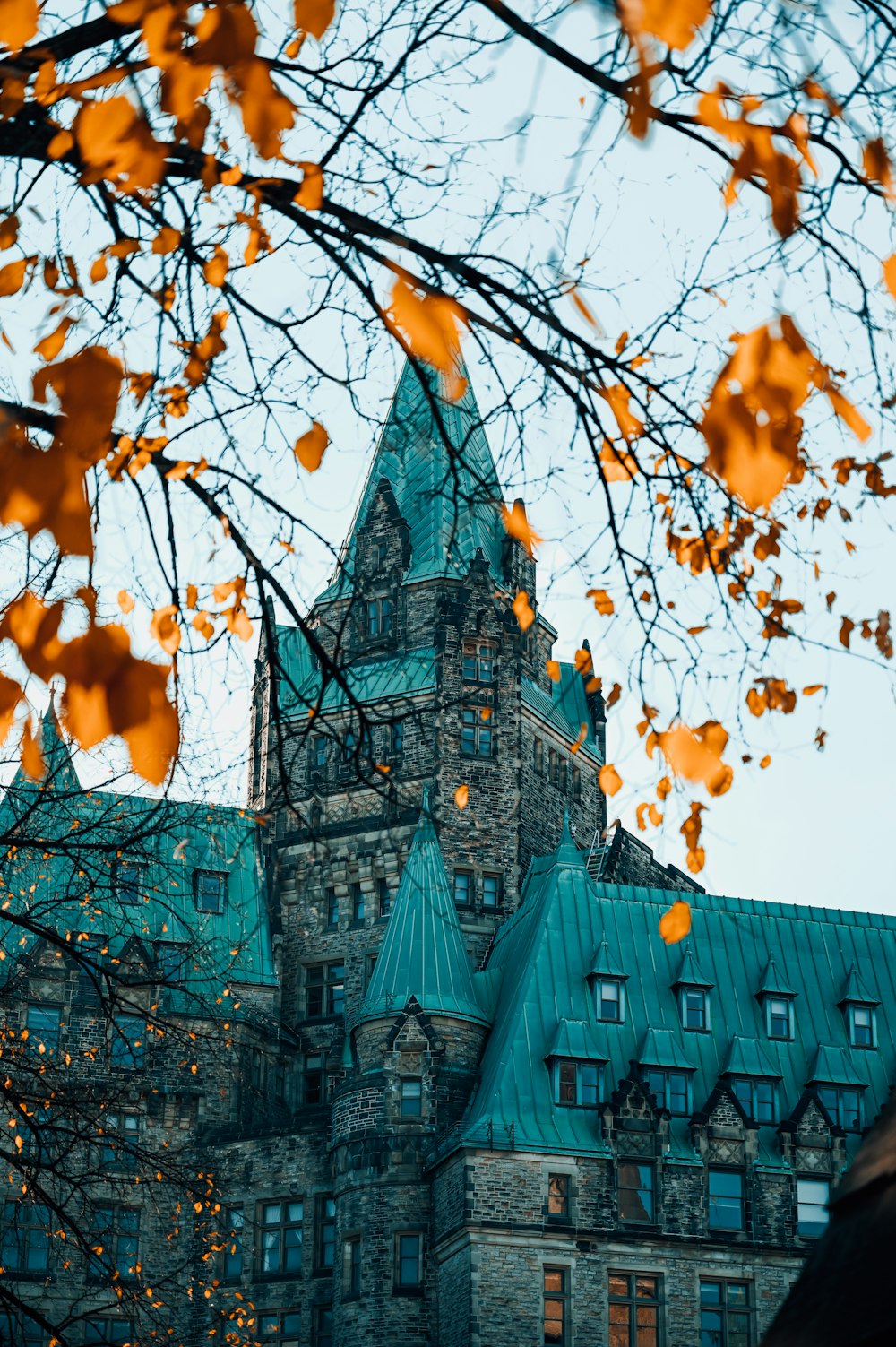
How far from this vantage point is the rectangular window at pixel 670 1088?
3759 cm

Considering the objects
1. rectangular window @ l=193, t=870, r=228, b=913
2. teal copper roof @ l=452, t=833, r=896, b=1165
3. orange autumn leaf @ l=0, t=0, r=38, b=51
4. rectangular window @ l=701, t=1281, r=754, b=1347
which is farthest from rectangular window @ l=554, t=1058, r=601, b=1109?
orange autumn leaf @ l=0, t=0, r=38, b=51

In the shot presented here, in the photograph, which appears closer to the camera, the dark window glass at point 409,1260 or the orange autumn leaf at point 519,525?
the orange autumn leaf at point 519,525

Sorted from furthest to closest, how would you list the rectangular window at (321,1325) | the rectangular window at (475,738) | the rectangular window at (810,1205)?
1. the rectangular window at (475,738)
2. the rectangular window at (321,1325)
3. the rectangular window at (810,1205)

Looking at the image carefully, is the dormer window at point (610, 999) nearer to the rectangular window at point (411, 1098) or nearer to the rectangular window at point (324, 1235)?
the rectangular window at point (411, 1098)

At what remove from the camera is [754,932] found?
4256 centimetres

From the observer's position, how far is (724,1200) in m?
36.4

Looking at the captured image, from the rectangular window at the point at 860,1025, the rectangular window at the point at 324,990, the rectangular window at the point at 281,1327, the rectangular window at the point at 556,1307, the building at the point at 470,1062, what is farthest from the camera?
the rectangular window at the point at 324,990

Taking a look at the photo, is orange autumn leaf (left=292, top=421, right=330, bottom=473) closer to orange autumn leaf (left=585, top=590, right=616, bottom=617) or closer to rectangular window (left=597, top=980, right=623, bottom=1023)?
orange autumn leaf (left=585, top=590, right=616, bottom=617)

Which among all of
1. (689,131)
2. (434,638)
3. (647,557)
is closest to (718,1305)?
(434,638)

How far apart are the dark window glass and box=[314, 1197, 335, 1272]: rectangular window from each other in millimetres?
2578

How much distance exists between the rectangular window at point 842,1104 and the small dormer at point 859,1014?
1.68m

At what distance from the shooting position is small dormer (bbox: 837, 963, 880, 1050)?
133ft

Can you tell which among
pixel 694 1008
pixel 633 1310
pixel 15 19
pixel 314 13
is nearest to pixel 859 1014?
pixel 694 1008

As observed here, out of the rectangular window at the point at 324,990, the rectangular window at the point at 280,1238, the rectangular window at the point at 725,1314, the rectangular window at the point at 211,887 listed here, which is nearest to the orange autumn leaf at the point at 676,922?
the rectangular window at the point at 725,1314
